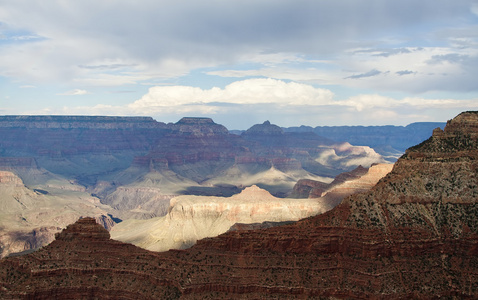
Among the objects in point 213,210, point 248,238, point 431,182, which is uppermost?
point 431,182

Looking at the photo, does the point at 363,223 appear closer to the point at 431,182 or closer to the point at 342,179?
the point at 431,182

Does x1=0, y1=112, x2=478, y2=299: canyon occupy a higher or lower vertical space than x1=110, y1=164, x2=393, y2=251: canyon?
higher

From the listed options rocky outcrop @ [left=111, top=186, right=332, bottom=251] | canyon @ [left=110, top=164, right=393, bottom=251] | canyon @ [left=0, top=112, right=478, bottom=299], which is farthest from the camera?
canyon @ [left=110, top=164, right=393, bottom=251]

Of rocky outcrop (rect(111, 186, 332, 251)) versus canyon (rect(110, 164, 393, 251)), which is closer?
rocky outcrop (rect(111, 186, 332, 251))

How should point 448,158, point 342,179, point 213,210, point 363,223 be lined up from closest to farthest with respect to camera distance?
point 363,223
point 448,158
point 213,210
point 342,179

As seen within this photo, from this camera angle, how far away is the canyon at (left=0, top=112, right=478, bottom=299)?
67.7 m

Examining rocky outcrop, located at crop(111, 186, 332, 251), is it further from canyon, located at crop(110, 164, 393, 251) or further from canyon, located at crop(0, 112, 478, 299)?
canyon, located at crop(0, 112, 478, 299)

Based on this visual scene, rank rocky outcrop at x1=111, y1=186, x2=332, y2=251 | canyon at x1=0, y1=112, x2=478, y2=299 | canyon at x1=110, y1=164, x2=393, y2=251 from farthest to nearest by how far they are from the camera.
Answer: canyon at x1=110, y1=164, x2=393, y2=251, rocky outcrop at x1=111, y1=186, x2=332, y2=251, canyon at x1=0, y1=112, x2=478, y2=299

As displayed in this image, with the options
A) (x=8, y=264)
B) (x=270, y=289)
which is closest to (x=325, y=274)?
(x=270, y=289)

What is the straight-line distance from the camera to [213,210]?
6314 inches

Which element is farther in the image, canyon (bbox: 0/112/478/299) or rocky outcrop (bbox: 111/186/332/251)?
rocky outcrop (bbox: 111/186/332/251)

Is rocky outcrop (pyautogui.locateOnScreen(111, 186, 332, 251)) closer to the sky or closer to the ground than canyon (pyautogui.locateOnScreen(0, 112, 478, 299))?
closer to the ground

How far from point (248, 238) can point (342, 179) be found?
125 m

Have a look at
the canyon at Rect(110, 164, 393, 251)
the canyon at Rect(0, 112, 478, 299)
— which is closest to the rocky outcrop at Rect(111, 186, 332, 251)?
the canyon at Rect(110, 164, 393, 251)
